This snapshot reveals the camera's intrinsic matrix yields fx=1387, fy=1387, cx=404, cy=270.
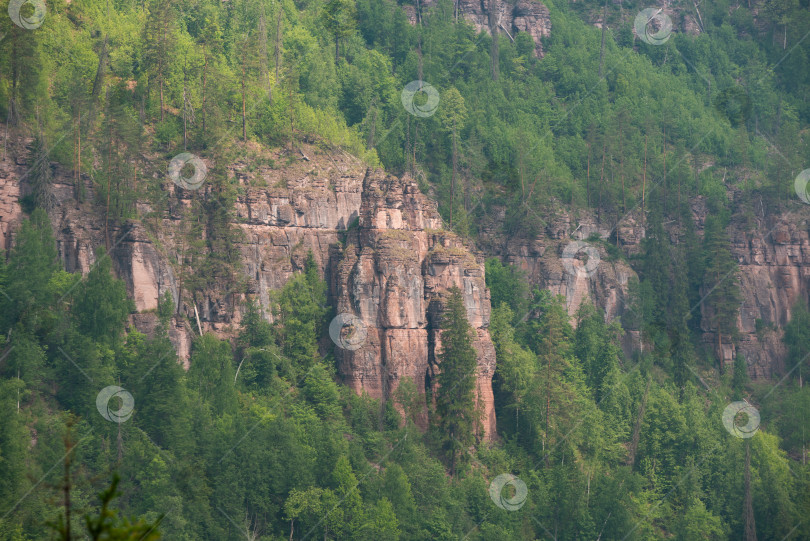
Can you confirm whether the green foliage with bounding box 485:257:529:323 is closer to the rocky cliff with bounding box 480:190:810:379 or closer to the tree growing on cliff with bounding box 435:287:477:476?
the rocky cliff with bounding box 480:190:810:379

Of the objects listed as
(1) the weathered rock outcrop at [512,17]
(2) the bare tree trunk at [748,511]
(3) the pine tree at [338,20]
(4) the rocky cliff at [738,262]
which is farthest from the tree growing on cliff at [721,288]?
(3) the pine tree at [338,20]

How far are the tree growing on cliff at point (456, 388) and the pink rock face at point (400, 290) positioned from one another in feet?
4.16

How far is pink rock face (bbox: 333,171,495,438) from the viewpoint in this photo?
3423 inches

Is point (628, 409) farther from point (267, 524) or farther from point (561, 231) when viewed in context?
point (267, 524)

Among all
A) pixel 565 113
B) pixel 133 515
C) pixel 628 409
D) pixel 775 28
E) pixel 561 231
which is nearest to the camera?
pixel 133 515

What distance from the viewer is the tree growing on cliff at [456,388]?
8656 centimetres

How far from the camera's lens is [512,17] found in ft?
437

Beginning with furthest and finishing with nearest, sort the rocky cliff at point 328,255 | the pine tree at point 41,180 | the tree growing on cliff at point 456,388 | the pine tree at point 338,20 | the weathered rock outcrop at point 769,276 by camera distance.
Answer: the pine tree at point 338,20
the weathered rock outcrop at point 769,276
the tree growing on cliff at point 456,388
the rocky cliff at point 328,255
the pine tree at point 41,180

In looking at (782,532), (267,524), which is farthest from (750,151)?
(267,524)

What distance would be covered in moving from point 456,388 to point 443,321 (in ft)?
14.8

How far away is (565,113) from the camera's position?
12394 cm

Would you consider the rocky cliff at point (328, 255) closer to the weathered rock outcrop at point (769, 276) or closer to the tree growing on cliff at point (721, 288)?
the tree growing on cliff at point (721, 288)

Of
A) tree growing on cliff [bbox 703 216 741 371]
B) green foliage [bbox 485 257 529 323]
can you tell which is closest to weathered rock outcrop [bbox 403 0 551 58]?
tree growing on cliff [bbox 703 216 741 371]

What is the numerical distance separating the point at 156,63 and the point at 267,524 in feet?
112
